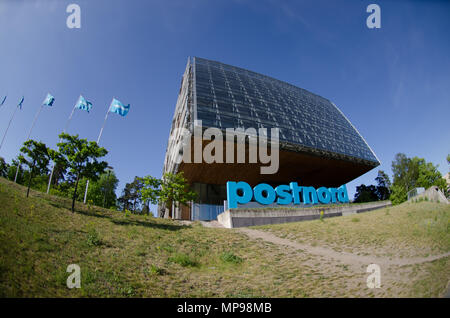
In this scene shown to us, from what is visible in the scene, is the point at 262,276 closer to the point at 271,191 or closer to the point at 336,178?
the point at 271,191

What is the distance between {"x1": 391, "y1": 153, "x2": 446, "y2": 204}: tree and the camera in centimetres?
4234

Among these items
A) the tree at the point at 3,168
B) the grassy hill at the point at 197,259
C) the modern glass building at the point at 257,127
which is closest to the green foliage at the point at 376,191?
the modern glass building at the point at 257,127

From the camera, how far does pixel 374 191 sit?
56.6 meters

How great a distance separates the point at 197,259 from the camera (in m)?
11.9

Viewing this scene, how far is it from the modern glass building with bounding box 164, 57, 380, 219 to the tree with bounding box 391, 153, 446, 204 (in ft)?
32.2

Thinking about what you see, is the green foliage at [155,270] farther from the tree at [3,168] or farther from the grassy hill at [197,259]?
the tree at [3,168]

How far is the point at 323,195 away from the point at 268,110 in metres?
17.3

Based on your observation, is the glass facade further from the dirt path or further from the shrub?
the shrub

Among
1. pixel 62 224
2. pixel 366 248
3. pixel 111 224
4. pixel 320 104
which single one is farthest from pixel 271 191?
pixel 320 104

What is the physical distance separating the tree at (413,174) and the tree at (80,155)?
4951 centimetres

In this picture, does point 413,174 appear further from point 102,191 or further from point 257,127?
point 102,191

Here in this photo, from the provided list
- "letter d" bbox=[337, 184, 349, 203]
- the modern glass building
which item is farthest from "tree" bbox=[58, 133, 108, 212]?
"letter d" bbox=[337, 184, 349, 203]

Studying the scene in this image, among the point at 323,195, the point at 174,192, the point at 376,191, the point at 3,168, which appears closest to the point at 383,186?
the point at 376,191
